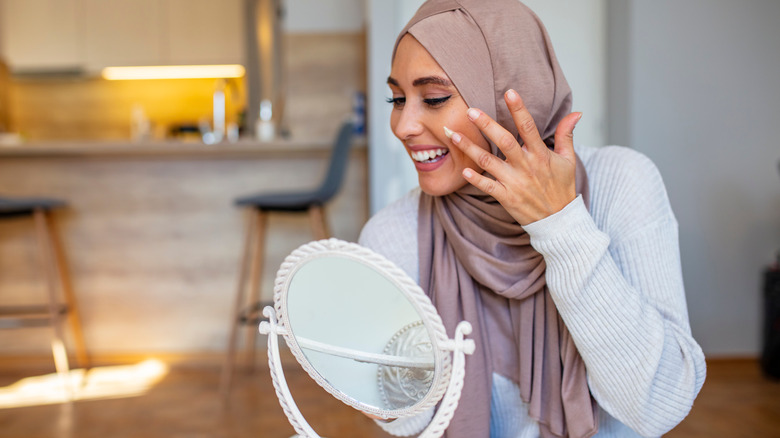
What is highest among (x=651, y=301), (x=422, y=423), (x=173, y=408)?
(x=651, y=301)

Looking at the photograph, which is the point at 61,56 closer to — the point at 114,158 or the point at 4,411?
the point at 114,158

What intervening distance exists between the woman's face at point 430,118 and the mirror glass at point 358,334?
11.6 inches

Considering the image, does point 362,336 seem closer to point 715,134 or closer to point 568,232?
point 568,232

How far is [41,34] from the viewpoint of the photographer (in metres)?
4.29

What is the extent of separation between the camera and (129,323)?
2986 millimetres

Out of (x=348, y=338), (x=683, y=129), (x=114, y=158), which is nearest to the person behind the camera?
(x=348, y=338)

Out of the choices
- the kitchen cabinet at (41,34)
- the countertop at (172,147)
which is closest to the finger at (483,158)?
the countertop at (172,147)

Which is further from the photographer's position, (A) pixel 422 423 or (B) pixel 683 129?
(B) pixel 683 129

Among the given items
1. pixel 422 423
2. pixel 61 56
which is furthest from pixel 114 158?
pixel 422 423

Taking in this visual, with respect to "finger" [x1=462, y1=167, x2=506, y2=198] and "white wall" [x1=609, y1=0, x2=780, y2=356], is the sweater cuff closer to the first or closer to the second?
"finger" [x1=462, y1=167, x2=506, y2=198]

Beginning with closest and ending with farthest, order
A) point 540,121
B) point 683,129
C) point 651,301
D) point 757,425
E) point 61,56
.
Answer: point 651,301
point 540,121
point 757,425
point 683,129
point 61,56

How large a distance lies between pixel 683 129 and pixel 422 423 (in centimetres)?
214

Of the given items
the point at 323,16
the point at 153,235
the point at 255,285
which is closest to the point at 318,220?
the point at 255,285

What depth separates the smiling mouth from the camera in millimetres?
860
